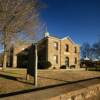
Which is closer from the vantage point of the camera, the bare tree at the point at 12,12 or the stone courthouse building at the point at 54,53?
the bare tree at the point at 12,12

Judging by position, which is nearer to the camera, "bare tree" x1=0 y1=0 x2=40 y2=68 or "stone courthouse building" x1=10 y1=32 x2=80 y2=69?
"bare tree" x1=0 y1=0 x2=40 y2=68

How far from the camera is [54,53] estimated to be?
46.0 metres

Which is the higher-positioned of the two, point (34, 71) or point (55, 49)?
point (55, 49)

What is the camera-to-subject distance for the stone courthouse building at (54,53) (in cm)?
4475

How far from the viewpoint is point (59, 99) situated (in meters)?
3.67

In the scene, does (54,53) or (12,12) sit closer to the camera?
(12,12)

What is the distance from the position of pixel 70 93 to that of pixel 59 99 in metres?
0.48

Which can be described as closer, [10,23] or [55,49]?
[10,23]

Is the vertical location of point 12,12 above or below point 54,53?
above

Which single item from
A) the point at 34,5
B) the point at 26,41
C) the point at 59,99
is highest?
the point at 34,5

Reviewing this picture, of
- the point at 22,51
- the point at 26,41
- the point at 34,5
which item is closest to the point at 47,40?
the point at 22,51

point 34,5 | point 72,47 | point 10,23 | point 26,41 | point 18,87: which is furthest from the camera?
point 72,47

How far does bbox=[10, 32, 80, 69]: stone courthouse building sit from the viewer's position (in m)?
44.8

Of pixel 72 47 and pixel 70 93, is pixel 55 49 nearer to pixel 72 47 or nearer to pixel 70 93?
pixel 72 47
